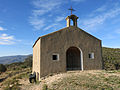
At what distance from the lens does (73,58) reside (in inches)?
560

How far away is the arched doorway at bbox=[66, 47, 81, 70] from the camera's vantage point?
13977 mm

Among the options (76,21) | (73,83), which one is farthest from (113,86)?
(76,21)

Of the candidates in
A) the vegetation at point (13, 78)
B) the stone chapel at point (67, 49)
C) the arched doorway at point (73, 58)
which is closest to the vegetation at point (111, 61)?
the arched doorway at point (73, 58)

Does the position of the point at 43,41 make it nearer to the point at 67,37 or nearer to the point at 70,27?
the point at 67,37

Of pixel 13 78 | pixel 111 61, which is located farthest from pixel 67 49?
pixel 111 61

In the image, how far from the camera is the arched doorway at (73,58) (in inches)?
550

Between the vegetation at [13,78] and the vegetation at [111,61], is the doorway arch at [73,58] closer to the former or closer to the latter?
the vegetation at [13,78]

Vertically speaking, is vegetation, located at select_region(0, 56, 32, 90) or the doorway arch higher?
the doorway arch

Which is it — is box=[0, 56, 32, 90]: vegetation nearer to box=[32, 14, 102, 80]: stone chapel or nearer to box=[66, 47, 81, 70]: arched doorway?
box=[32, 14, 102, 80]: stone chapel

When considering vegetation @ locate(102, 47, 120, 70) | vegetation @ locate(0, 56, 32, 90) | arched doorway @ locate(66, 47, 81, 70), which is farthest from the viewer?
vegetation @ locate(102, 47, 120, 70)

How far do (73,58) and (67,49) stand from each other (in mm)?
2997

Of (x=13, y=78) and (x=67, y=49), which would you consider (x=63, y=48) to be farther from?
(x=13, y=78)

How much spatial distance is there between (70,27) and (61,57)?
3.77 m

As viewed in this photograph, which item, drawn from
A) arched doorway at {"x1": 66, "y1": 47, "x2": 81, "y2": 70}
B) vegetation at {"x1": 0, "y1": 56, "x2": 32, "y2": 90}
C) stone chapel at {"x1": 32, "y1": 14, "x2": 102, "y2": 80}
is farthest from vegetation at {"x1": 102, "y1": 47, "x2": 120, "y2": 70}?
vegetation at {"x1": 0, "y1": 56, "x2": 32, "y2": 90}
